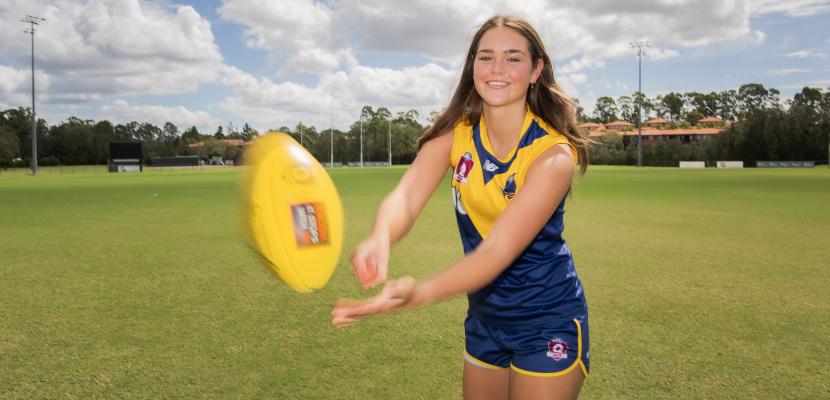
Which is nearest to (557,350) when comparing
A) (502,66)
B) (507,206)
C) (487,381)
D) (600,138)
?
(487,381)

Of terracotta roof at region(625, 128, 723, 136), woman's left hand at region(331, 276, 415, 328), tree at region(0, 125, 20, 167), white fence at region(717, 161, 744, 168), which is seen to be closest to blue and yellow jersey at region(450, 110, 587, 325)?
woman's left hand at region(331, 276, 415, 328)

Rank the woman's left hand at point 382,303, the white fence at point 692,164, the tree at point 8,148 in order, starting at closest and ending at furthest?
1. the woman's left hand at point 382,303
2. the white fence at point 692,164
3. the tree at point 8,148

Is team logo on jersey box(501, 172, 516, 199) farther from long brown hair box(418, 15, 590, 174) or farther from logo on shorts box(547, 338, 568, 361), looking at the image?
logo on shorts box(547, 338, 568, 361)

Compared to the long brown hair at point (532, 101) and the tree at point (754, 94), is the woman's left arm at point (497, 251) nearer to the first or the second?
the long brown hair at point (532, 101)

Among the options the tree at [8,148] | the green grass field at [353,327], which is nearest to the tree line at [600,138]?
the tree at [8,148]

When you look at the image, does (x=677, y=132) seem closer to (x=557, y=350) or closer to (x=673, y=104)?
(x=673, y=104)

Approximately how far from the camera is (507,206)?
2.38 metres

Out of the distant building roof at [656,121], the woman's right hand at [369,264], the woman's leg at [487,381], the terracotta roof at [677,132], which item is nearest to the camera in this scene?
the woman's right hand at [369,264]

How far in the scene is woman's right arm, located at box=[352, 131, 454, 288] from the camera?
7.42ft

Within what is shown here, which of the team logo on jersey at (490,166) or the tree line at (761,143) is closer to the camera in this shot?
the team logo on jersey at (490,166)

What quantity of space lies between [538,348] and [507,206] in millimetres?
583

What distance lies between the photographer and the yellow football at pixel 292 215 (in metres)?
2.48

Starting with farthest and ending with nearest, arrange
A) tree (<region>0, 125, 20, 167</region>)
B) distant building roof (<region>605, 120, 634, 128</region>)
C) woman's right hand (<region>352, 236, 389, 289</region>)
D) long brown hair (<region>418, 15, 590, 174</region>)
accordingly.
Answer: distant building roof (<region>605, 120, 634, 128</region>), tree (<region>0, 125, 20, 167</region>), long brown hair (<region>418, 15, 590, 174</region>), woman's right hand (<region>352, 236, 389, 289</region>)

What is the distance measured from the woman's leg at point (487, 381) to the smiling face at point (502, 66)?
3.53 ft
